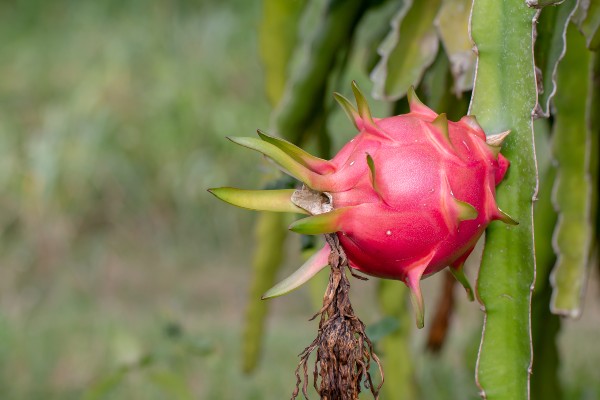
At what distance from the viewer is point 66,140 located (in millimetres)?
3709

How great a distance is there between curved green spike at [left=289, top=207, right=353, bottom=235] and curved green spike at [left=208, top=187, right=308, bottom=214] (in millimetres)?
30

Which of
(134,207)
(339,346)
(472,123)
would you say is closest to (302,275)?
(339,346)

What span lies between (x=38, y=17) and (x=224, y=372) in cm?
352

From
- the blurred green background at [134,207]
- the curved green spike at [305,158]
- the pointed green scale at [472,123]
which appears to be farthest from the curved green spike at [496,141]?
the blurred green background at [134,207]

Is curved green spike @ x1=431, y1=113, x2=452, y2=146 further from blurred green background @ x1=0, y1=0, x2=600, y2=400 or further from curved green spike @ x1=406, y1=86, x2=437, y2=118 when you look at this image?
blurred green background @ x1=0, y1=0, x2=600, y2=400

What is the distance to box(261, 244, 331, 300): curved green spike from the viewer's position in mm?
615

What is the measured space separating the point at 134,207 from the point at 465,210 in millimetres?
3235

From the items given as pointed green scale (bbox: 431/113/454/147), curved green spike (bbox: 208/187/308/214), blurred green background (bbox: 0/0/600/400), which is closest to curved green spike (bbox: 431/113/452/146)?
pointed green scale (bbox: 431/113/454/147)

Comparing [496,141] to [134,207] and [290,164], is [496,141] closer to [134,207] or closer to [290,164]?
[290,164]

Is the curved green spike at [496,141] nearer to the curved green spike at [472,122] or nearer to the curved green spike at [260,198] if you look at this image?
the curved green spike at [472,122]

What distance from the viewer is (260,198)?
2.03ft

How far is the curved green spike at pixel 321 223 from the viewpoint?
574 mm

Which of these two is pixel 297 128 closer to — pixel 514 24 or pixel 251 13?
pixel 514 24

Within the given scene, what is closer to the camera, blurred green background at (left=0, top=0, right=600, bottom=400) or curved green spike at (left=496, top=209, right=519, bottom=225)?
curved green spike at (left=496, top=209, right=519, bottom=225)
